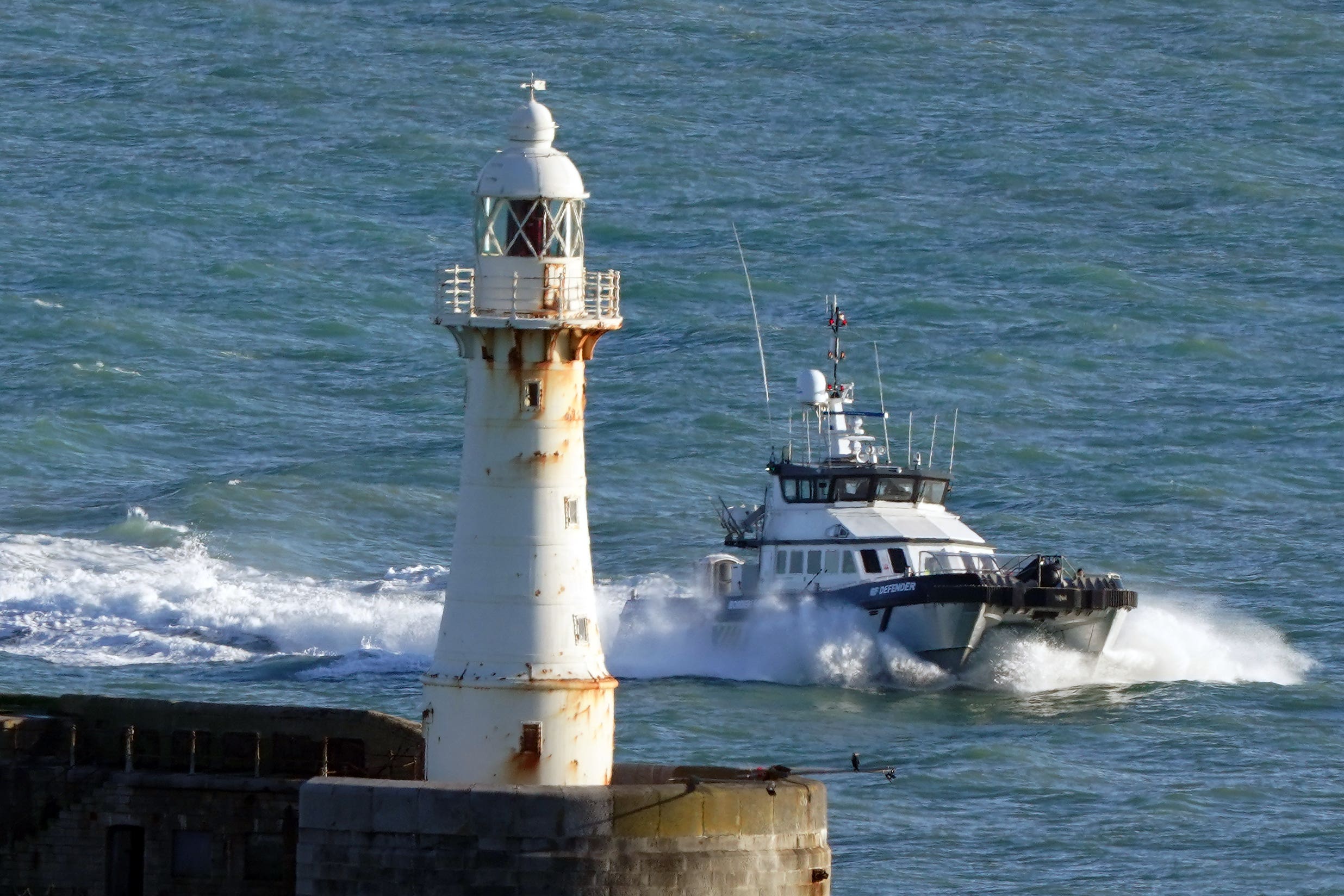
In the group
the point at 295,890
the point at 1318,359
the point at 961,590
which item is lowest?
the point at 295,890

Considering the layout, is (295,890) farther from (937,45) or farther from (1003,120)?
(937,45)

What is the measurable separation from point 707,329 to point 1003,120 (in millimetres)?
15543

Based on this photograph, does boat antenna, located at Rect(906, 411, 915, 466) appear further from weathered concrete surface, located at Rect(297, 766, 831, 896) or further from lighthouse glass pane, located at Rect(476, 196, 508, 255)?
lighthouse glass pane, located at Rect(476, 196, 508, 255)

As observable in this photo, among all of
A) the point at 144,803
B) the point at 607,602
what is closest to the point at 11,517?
the point at 607,602

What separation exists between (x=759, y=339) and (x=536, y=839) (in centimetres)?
2857

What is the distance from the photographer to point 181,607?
46.5 metres

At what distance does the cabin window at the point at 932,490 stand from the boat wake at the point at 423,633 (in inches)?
96.3

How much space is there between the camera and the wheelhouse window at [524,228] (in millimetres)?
21172

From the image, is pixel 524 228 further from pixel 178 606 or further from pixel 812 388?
pixel 178 606

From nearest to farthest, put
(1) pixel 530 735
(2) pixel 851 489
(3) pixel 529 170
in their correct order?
(3) pixel 529 170 < (1) pixel 530 735 < (2) pixel 851 489

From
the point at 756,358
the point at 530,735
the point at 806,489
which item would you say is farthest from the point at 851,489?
the point at 530,735

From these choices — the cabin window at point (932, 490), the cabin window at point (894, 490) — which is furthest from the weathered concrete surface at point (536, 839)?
the cabin window at point (932, 490)

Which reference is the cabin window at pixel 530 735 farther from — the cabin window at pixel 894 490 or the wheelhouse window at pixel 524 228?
the cabin window at pixel 894 490

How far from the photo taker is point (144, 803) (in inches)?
924
